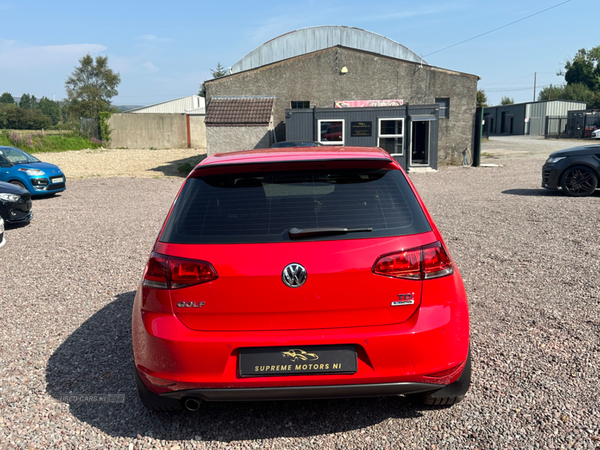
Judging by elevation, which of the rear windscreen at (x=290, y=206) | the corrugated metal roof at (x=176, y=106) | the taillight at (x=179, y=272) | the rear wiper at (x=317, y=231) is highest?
the corrugated metal roof at (x=176, y=106)

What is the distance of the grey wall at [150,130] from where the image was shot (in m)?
39.9

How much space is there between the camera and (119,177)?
2133 cm

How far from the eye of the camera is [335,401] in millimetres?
3359

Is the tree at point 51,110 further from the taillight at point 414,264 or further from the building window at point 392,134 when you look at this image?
the taillight at point 414,264

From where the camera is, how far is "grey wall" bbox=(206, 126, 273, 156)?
21703 mm

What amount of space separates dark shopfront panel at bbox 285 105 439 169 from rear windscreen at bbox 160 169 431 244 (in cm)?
1881

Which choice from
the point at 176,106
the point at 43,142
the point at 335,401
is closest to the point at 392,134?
the point at 335,401

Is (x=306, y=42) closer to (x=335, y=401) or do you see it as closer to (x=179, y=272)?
(x=335, y=401)

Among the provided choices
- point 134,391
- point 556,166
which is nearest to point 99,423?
point 134,391

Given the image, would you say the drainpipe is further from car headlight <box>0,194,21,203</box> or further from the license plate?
the license plate

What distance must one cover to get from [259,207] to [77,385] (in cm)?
209

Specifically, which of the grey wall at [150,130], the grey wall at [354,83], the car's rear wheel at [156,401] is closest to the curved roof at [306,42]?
the grey wall at [150,130]

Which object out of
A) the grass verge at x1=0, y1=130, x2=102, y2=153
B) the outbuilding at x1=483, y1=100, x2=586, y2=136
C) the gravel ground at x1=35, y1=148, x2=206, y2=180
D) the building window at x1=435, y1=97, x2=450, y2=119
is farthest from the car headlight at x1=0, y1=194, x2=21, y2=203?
the outbuilding at x1=483, y1=100, x2=586, y2=136

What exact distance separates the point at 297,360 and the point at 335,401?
0.95 metres
